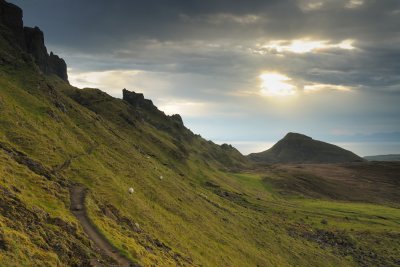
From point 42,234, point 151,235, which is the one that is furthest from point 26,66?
point 42,234

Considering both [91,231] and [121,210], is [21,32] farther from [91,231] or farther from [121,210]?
[91,231]

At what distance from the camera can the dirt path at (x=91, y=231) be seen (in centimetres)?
4106

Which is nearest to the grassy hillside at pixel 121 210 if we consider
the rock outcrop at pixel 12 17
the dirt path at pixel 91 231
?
the dirt path at pixel 91 231

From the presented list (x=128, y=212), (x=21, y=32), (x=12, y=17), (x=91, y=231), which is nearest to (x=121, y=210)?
(x=128, y=212)

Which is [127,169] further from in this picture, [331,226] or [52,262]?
[331,226]

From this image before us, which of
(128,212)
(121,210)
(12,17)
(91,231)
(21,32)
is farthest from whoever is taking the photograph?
(21,32)

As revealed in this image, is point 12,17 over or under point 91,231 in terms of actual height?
over

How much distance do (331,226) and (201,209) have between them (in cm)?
6832

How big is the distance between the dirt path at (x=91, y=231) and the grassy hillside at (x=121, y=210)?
1.06 metres

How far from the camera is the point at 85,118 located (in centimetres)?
11250

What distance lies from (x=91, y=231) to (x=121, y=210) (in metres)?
18.2

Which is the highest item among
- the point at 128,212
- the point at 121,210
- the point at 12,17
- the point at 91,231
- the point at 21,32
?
the point at 12,17

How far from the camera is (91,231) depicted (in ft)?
149

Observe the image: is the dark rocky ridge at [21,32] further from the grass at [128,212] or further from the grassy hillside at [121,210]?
the grass at [128,212]
